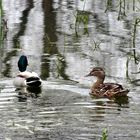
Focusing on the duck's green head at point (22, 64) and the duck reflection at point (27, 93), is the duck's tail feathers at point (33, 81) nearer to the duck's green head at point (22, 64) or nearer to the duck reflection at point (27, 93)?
the duck reflection at point (27, 93)

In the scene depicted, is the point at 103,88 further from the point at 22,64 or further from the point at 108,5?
the point at 108,5

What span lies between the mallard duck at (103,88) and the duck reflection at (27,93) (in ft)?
3.31

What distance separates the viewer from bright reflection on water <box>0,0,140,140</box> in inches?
386

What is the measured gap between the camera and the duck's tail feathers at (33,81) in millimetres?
12734

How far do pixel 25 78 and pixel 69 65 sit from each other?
144cm

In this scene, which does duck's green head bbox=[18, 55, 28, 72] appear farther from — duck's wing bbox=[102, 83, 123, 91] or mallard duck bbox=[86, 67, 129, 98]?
duck's wing bbox=[102, 83, 123, 91]

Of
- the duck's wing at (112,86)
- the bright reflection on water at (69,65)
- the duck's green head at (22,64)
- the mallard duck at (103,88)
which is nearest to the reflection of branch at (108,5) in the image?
the bright reflection on water at (69,65)

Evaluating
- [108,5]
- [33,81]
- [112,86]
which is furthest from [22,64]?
[108,5]

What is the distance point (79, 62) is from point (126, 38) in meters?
2.59

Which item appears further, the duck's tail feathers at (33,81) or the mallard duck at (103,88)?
the duck's tail feathers at (33,81)

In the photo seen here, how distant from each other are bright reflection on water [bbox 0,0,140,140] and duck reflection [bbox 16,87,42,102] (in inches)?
0.8

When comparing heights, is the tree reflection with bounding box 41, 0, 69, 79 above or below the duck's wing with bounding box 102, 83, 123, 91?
above

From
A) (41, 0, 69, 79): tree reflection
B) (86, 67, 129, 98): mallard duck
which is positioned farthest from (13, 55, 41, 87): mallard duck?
(86, 67, 129, 98): mallard duck

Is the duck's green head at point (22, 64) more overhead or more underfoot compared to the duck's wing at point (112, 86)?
more overhead
